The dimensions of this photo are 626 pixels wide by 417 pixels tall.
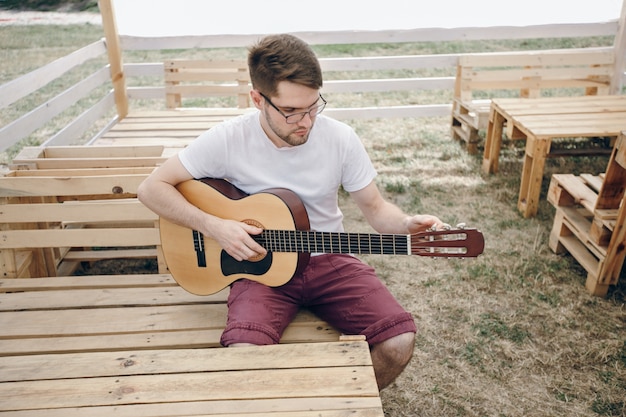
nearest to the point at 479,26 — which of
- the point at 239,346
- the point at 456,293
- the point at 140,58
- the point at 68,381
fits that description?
the point at 456,293

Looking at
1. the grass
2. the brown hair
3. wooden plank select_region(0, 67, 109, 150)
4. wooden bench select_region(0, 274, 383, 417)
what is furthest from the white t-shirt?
wooden plank select_region(0, 67, 109, 150)

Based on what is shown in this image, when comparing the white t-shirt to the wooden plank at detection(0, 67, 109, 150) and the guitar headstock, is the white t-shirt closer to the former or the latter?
the guitar headstock

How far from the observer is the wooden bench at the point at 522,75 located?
19.4 feet

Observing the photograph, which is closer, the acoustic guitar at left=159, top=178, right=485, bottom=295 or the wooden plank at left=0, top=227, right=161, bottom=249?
the acoustic guitar at left=159, top=178, right=485, bottom=295

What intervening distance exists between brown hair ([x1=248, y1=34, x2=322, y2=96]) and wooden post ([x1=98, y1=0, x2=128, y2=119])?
4008mm

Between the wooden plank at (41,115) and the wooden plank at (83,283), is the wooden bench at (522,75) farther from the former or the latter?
the wooden plank at (83,283)

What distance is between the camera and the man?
6.89 feet

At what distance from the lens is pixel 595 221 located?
11.0ft

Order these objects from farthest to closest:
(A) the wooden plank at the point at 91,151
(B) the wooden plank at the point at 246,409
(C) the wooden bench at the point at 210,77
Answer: (C) the wooden bench at the point at 210,77
(A) the wooden plank at the point at 91,151
(B) the wooden plank at the point at 246,409

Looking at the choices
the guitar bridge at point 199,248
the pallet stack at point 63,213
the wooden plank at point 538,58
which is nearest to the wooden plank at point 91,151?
the pallet stack at point 63,213

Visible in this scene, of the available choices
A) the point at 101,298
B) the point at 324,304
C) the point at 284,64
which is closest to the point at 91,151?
the point at 101,298

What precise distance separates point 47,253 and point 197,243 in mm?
1278

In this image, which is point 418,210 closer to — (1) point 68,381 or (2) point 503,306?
(2) point 503,306

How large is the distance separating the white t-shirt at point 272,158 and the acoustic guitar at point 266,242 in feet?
0.24
